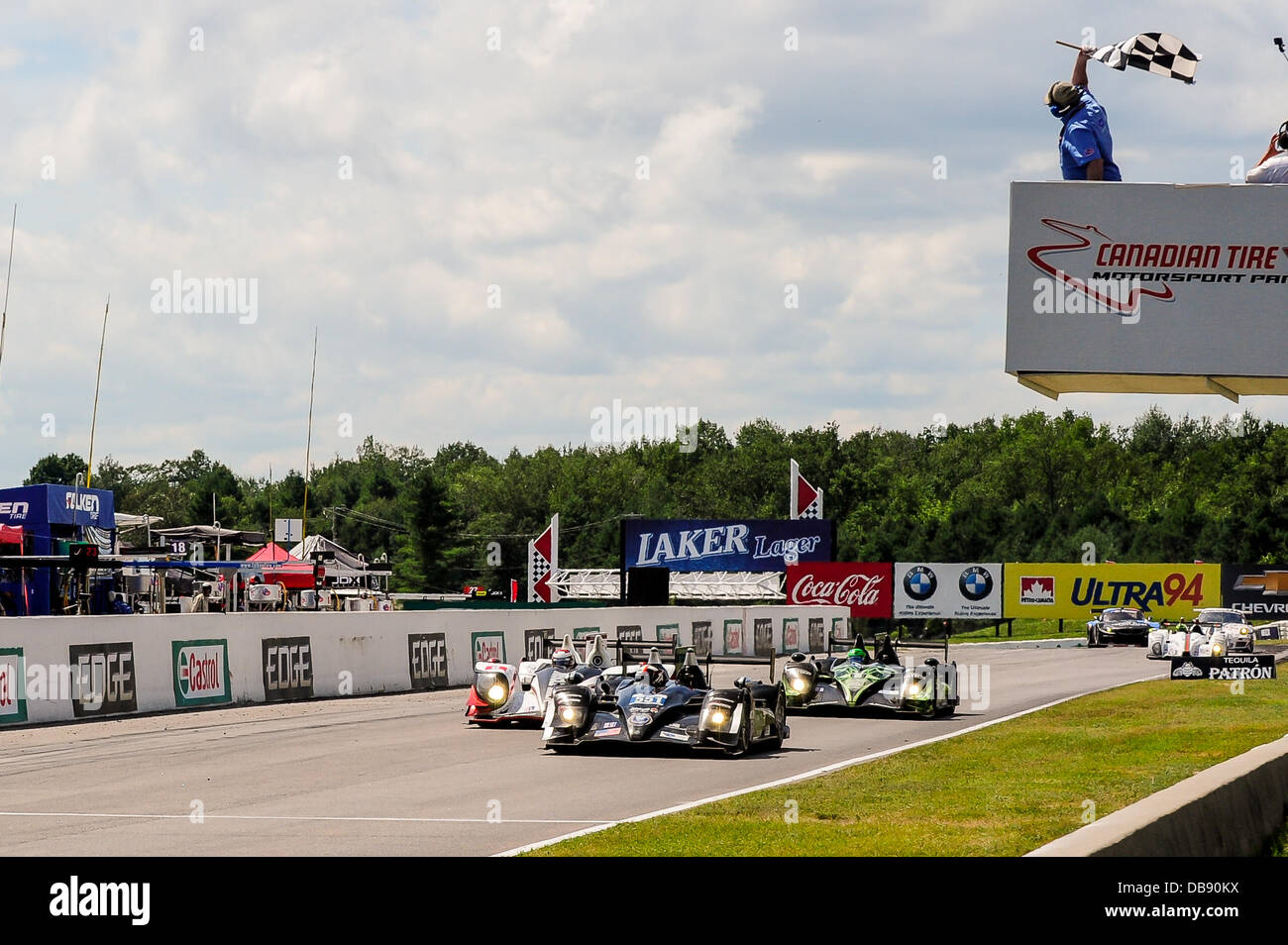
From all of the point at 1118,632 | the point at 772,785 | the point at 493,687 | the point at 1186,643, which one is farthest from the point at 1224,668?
the point at 772,785

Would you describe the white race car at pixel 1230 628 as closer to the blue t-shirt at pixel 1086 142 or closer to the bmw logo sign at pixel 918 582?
the bmw logo sign at pixel 918 582

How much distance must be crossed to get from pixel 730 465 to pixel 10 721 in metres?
128

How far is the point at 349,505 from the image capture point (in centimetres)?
17575

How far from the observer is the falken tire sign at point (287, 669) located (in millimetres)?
23469

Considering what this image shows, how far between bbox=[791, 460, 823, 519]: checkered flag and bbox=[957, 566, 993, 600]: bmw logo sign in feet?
20.6

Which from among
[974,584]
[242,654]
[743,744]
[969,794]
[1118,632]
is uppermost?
[242,654]

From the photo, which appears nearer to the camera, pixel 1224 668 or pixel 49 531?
pixel 49 531

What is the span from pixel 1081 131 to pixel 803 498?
170 ft

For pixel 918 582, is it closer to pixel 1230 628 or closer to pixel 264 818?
pixel 1230 628

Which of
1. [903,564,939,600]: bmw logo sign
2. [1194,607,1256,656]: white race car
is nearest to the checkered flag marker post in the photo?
[1194,607,1256,656]: white race car

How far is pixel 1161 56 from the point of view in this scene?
1273cm
